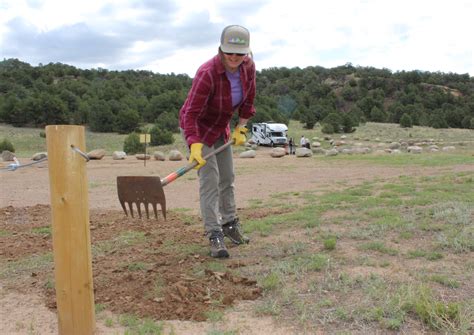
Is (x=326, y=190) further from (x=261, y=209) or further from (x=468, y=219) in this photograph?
(x=468, y=219)

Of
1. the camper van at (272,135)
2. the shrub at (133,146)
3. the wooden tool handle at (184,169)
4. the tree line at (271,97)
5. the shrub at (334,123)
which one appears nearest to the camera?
the wooden tool handle at (184,169)

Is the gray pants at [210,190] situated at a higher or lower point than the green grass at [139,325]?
higher

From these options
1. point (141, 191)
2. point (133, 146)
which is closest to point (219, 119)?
point (141, 191)

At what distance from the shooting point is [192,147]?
336 centimetres

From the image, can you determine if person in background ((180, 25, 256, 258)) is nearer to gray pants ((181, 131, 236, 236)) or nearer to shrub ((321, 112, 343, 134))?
gray pants ((181, 131, 236, 236))

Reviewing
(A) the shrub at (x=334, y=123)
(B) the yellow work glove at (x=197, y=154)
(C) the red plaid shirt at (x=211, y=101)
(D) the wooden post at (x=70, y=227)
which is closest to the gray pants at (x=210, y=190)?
(C) the red plaid shirt at (x=211, y=101)

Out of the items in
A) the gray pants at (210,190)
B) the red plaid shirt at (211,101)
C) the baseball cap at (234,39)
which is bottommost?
the gray pants at (210,190)

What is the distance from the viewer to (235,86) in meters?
3.54

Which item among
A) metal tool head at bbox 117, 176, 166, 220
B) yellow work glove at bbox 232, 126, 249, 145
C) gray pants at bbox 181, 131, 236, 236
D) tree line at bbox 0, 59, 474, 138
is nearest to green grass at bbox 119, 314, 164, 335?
metal tool head at bbox 117, 176, 166, 220

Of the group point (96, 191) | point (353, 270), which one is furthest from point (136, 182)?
point (96, 191)

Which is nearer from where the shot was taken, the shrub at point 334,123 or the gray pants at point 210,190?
the gray pants at point 210,190

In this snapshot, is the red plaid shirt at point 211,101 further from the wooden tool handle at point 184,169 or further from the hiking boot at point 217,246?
the hiking boot at point 217,246

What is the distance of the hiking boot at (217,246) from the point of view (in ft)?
11.7

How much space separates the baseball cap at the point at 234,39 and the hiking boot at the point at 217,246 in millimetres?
1349
